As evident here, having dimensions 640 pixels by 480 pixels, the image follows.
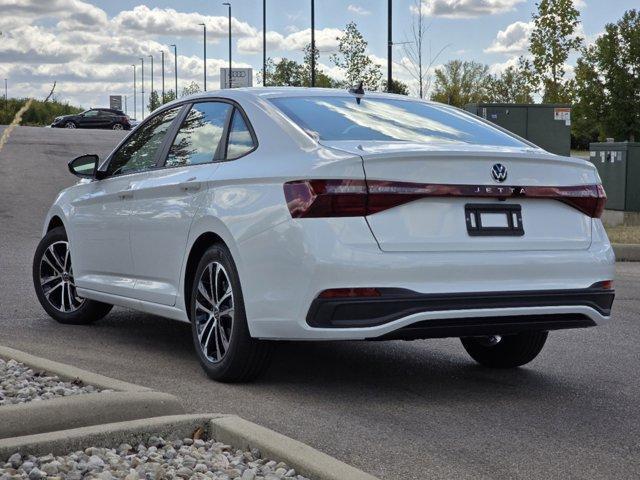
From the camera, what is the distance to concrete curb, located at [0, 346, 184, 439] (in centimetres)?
459

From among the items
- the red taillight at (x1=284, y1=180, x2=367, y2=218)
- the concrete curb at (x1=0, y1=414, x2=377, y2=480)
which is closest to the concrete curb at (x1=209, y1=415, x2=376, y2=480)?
the concrete curb at (x1=0, y1=414, x2=377, y2=480)

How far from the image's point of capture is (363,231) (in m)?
5.65

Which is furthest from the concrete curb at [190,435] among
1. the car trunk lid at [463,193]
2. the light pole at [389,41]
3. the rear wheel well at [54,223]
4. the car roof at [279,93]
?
the light pole at [389,41]

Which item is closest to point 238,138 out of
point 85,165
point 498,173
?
point 498,173

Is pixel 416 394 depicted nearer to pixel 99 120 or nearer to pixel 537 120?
pixel 537 120

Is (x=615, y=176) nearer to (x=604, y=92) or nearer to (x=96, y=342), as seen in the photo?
(x=96, y=342)

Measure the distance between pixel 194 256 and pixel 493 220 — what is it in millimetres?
1817

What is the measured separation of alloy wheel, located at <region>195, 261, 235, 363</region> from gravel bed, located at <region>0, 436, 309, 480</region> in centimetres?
169

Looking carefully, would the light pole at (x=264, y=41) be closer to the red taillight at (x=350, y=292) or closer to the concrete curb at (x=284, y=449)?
the red taillight at (x=350, y=292)

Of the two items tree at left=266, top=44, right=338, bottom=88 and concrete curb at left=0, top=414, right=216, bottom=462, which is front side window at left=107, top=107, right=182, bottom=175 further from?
tree at left=266, top=44, right=338, bottom=88

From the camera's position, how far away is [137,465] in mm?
4344

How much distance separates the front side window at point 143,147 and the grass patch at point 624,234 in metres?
9.84

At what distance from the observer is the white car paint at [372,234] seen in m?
5.65

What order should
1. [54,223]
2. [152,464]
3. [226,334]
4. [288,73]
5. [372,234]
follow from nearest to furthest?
1. [152,464]
2. [372,234]
3. [226,334]
4. [54,223]
5. [288,73]
